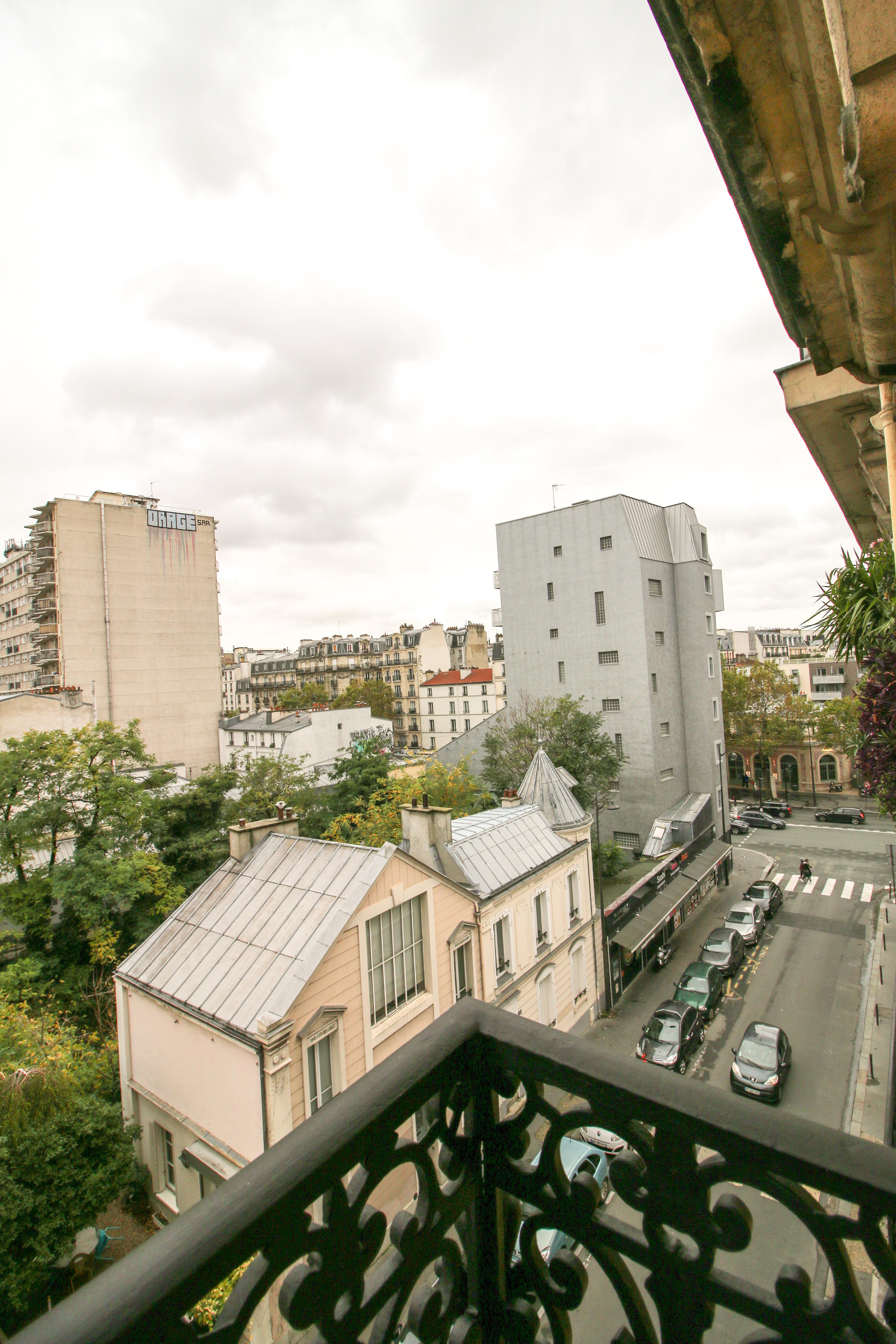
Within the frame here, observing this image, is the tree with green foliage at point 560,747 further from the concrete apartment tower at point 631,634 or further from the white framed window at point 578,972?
the white framed window at point 578,972

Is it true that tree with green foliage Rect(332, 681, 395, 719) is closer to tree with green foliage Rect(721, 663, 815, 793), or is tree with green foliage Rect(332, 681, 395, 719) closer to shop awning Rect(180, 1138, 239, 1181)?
tree with green foliage Rect(721, 663, 815, 793)

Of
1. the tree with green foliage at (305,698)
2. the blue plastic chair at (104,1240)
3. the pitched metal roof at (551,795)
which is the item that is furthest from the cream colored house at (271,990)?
the tree with green foliage at (305,698)

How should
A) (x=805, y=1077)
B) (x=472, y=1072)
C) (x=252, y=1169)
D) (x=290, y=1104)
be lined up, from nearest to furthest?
(x=252, y=1169)
(x=472, y=1072)
(x=290, y=1104)
(x=805, y=1077)

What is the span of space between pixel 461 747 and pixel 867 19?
3817cm

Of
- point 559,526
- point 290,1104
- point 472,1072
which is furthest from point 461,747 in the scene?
point 472,1072

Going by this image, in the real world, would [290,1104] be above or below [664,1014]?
above

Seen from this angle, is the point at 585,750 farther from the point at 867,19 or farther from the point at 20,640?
the point at 20,640

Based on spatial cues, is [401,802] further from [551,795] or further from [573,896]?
[573,896]

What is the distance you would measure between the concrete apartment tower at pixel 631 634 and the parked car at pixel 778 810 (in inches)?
460

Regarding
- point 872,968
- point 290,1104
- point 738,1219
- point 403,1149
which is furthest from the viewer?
point 872,968

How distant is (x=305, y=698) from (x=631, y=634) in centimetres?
4968

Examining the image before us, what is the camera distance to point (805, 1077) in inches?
643

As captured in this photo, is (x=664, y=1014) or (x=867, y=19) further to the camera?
(x=664, y=1014)

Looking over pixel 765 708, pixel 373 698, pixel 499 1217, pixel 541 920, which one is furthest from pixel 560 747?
pixel 373 698
